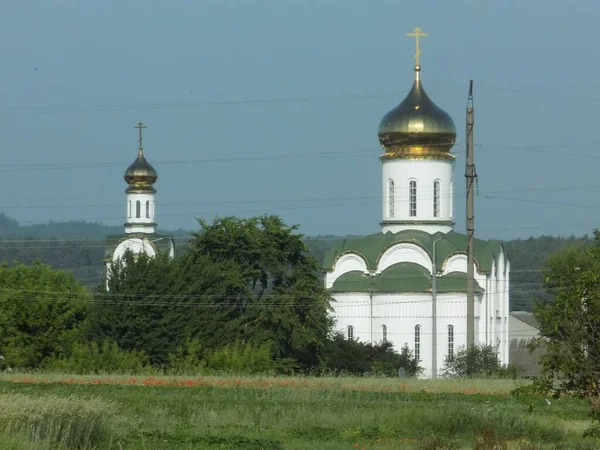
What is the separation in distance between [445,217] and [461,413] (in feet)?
120

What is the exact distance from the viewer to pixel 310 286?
159 feet

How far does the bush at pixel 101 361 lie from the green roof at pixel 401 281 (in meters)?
14.9

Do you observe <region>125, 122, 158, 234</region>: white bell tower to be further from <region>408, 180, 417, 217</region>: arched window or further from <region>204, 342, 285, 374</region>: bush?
<region>204, 342, 285, 374</region>: bush

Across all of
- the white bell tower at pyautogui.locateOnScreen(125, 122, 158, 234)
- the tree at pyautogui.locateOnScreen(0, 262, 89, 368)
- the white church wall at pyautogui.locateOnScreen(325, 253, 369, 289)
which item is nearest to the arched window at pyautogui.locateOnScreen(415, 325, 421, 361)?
the white church wall at pyautogui.locateOnScreen(325, 253, 369, 289)

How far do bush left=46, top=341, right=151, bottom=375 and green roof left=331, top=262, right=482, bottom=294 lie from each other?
14874mm

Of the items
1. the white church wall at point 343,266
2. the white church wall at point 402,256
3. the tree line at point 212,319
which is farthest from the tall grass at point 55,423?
the white church wall at point 343,266

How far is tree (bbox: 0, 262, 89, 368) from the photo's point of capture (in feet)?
172

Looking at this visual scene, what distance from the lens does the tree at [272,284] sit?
4712 cm

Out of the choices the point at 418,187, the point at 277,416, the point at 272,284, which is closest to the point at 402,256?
the point at 418,187

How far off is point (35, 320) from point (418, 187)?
15489mm

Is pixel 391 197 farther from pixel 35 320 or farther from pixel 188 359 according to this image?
pixel 188 359

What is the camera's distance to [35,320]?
53688 millimetres

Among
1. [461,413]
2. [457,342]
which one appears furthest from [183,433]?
[457,342]

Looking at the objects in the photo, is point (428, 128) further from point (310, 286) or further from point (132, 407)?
point (132, 407)
